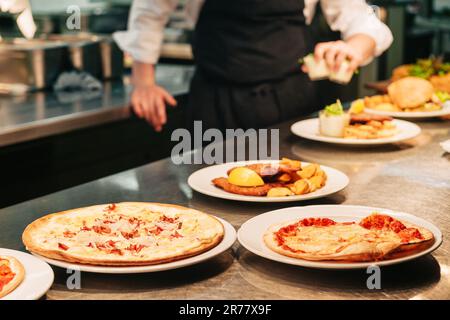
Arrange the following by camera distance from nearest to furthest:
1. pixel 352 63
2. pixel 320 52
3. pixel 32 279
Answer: pixel 32 279, pixel 320 52, pixel 352 63

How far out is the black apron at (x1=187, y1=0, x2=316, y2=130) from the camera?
3.09m

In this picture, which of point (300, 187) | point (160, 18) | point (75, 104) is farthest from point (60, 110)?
point (300, 187)

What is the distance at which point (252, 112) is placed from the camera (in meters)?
3.17

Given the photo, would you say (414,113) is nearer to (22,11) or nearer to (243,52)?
(243,52)

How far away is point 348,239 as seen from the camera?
4.61 feet

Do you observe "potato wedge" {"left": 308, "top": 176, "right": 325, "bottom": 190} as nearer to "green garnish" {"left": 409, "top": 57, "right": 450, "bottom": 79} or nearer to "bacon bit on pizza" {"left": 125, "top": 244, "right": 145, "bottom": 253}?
"bacon bit on pizza" {"left": 125, "top": 244, "right": 145, "bottom": 253}

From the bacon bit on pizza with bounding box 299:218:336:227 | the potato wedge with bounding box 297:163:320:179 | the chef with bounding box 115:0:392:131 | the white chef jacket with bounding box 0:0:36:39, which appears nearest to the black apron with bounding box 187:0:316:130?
the chef with bounding box 115:0:392:131

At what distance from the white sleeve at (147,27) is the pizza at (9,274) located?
202 cm

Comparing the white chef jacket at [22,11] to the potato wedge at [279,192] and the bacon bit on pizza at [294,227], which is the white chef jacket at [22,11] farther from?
the potato wedge at [279,192]

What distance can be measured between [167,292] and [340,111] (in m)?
1.27

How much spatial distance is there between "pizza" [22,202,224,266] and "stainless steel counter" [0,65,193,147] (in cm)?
140

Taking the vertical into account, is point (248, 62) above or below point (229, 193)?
above

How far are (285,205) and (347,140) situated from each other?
0.59m
